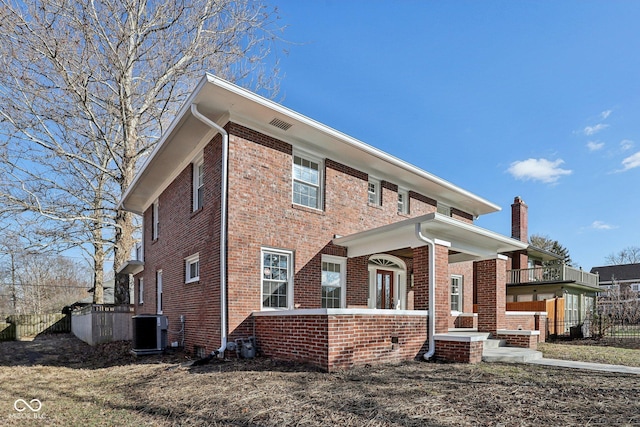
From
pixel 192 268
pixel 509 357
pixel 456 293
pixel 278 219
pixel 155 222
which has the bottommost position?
pixel 509 357

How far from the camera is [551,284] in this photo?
67.2ft

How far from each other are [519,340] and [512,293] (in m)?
12.9

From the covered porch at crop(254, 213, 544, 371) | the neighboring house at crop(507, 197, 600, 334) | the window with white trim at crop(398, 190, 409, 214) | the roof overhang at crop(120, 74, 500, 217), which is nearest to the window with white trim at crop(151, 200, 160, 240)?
the roof overhang at crop(120, 74, 500, 217)

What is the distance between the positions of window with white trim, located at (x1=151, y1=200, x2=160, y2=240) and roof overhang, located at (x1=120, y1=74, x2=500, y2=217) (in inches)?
14.3

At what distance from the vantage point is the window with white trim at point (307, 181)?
33.8ft

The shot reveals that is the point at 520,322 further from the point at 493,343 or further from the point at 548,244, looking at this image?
the point at 548,244

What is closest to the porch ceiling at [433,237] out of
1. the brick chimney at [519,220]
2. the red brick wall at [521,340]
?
the red brick wall at [521,340]

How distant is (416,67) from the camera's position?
10.4m

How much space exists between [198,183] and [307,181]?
9.75 feet

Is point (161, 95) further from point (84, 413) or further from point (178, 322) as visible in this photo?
point (84, 413)

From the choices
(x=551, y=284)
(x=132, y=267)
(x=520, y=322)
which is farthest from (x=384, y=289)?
(x=551, y=284)

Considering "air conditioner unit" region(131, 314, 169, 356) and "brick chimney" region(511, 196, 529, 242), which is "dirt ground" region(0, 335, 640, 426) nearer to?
"air conditioner unit" region(131, 314, 169, 356)

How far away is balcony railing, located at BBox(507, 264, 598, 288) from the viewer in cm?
1997

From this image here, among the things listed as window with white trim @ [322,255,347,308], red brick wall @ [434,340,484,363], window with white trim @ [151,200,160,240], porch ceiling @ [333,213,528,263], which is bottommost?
red brick wall @ [434,340,484,363]
